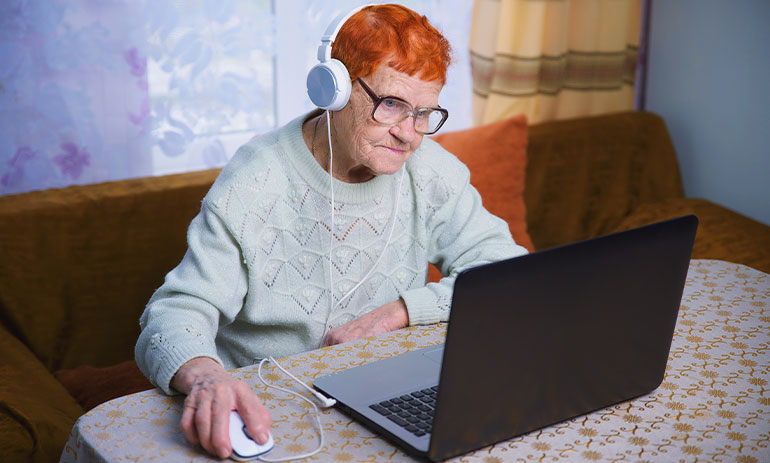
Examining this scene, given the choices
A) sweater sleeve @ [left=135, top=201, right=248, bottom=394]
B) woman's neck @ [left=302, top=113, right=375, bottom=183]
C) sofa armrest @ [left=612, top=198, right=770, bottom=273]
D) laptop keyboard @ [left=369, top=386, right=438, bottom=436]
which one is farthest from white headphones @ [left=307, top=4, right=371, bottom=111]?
sofa armrest @ [left=612, top=198, right=770, bottom=273]

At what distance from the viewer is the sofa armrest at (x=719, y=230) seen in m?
2.07

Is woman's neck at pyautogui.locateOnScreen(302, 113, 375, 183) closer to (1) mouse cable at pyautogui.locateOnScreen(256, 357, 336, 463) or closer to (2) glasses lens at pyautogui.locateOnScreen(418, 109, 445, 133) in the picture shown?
(2) glasses lens at pyautogui.locateOnScreen(418, 109, 445, 133)

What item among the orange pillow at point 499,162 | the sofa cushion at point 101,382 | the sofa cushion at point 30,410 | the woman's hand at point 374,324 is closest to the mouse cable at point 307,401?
the woman's hand at point 374,324

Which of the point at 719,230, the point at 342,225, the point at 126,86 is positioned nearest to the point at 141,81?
the point at 126,86

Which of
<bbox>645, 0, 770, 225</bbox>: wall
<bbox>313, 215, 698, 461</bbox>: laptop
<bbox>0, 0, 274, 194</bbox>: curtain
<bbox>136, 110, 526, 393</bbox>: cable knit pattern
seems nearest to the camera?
<bbox>313, 215, 698, 461</bbox>: laptop

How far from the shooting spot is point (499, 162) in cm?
221

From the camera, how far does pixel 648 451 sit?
0.89m

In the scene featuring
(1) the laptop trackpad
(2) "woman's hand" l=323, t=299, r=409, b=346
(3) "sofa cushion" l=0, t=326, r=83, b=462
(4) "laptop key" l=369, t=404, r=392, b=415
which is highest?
(4) "laptop key" l=369, t=404, r=392, b=415

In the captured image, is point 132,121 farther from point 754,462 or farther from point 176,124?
point 754,462

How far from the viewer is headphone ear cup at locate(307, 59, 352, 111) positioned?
1.23 meters

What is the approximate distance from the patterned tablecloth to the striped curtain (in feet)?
4.72

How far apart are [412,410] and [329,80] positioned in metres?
0.55

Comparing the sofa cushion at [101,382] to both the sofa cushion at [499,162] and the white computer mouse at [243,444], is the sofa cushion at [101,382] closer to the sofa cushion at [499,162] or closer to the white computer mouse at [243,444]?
the white computer mouse at [243,444]

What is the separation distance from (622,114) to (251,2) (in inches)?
51.0
